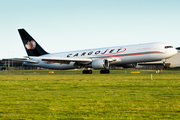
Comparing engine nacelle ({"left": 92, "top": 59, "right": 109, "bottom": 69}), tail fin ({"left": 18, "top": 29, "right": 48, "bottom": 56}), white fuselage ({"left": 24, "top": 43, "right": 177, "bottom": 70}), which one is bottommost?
engine nacelle ({"left": 92, "top": 59, "right": 109, "bottom": 69})

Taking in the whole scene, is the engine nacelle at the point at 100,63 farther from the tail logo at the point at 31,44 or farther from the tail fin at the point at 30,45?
the tail logo at the point at 31,44

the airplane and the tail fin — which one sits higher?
the tail fin

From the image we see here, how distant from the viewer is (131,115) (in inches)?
254

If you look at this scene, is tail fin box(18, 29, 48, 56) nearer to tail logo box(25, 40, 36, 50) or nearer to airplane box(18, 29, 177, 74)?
tail logo box(25, 40, 36, 50)

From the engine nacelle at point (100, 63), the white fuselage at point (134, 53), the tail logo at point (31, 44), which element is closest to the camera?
the white fuselage at point (134, 53)

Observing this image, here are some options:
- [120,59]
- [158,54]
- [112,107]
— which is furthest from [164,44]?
[112,107]

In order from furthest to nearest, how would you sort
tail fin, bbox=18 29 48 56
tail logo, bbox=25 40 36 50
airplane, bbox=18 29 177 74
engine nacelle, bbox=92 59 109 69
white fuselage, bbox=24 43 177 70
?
1. tail logo, bbox=25 40 36 50
2. tail fin, bbox=18 29 48 56
3. engine nacelle, bbox=92 59 109 69
4. airplane, bbox=18 29 177 74
5. white fuselage, bbox=24 43 177 70

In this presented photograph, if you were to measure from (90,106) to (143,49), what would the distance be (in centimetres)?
2745

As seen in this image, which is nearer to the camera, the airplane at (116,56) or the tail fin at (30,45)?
the airplane at (116,56)

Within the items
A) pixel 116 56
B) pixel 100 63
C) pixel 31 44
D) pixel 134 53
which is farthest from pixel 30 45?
pixel 134 53

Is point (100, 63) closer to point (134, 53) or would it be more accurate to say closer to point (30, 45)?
point (134, 53)

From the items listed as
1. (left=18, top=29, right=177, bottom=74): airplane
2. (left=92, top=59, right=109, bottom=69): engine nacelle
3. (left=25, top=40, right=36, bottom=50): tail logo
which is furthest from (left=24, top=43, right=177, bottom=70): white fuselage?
(left=25, top=40, right=36, bottom=50): tail logo

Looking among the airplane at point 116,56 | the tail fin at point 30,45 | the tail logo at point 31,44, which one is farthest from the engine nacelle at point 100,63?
the tail logo at point 31,44

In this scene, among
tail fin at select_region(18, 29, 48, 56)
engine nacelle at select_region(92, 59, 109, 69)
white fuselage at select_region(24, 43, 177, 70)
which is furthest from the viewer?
tail fin at select_region(18, 29, 48, 56)
